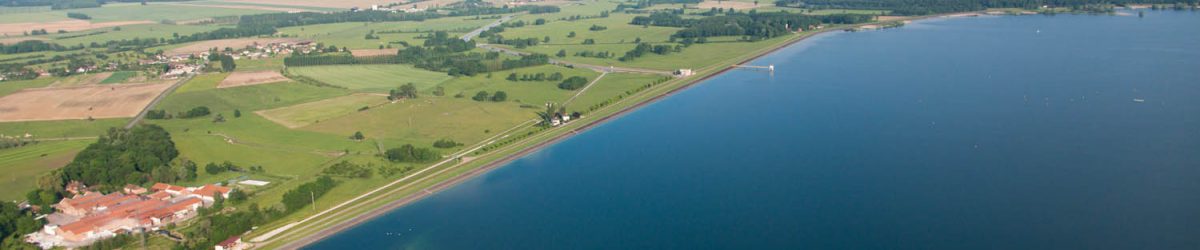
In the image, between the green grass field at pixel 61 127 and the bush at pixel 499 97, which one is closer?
the green grass field at pixel 61 127

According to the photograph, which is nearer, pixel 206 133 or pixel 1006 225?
pixel 1006 225

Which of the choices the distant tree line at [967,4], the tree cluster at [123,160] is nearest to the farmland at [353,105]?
the tree cluster at [123,160]

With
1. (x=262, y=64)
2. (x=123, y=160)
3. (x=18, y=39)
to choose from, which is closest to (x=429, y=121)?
(x=123, y=160)

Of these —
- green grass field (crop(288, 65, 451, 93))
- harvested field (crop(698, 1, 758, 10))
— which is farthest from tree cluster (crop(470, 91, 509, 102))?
harvested field (crop(698, 1, 758, 10))

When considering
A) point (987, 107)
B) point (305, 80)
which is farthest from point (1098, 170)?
point (305, 80)

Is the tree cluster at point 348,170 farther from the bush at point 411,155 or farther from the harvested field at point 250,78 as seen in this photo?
the harvested field at point 250,78

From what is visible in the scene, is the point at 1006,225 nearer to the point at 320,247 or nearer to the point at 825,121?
the point at 825,121

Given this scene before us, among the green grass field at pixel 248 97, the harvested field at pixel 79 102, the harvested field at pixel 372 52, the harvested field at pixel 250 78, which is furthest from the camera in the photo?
the harvested field at pixel 372 52
